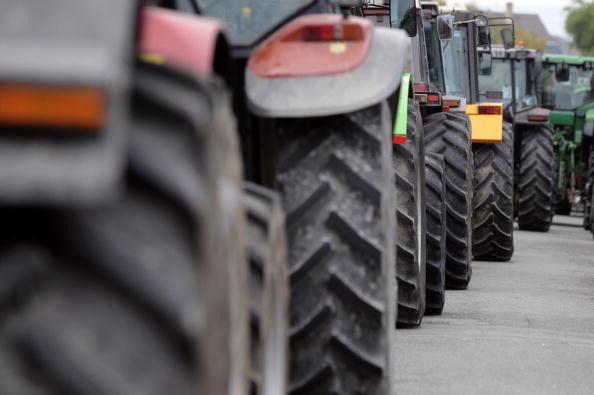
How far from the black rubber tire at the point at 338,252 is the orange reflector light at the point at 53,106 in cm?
227

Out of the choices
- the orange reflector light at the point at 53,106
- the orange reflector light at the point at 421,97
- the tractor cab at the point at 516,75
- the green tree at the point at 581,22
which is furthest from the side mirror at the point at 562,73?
the green tree at the point at 581,22

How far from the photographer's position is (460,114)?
12.5m

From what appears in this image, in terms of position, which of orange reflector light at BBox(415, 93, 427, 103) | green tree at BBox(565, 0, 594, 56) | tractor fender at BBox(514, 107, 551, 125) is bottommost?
green tree at BBox(565, 0, 594, 56)

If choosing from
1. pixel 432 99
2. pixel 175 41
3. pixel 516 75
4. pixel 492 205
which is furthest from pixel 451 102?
pixel 516 75

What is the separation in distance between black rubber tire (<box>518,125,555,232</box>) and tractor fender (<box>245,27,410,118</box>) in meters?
16.0

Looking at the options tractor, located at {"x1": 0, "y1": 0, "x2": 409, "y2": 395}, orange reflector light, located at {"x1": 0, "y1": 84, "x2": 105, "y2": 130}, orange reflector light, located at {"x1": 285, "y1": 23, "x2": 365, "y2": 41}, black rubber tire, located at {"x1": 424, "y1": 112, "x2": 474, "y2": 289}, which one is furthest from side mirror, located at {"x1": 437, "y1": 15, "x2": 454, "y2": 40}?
orange reflector light, located at {"x1": 0, "y1": 84, "x2": 105, "y2": 130}

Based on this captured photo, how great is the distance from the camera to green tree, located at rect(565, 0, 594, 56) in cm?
10788

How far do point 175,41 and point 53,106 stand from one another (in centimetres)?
67

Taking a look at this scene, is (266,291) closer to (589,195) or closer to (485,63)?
(485,63)

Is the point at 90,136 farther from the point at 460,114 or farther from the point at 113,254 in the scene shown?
the point at 460,114

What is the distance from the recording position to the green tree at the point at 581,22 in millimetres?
107875

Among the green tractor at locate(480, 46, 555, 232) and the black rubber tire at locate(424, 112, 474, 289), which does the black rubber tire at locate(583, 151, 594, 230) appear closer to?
the green tractor at locate(480, 46, 555, 232)

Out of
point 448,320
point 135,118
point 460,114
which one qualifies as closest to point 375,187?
point 135,118

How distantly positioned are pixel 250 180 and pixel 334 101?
59cm
